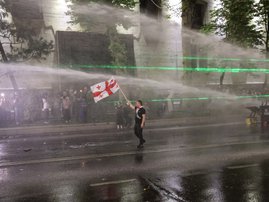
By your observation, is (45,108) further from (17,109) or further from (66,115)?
(17,109)

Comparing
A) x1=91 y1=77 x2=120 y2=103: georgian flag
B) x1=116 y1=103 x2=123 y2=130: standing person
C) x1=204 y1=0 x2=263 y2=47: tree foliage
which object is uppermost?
x1=204 y1=0 x2=263 y2=47: tree foliage

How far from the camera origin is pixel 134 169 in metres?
8.86

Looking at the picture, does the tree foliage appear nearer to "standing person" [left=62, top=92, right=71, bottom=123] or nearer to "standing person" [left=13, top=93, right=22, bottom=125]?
"standing person" [left=62, top=92, right=71, bottom=123]

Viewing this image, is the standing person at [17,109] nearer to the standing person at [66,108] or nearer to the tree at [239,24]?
the standing person at [66,108]

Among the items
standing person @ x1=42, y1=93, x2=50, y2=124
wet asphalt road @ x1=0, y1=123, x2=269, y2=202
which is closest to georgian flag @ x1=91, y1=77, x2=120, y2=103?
wet asphalt road @ x1=0, y1=123, x2=269, y2=202

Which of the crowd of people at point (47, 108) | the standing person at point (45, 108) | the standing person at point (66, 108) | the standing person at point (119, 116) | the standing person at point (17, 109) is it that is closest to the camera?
the standing person at point (119, 116)

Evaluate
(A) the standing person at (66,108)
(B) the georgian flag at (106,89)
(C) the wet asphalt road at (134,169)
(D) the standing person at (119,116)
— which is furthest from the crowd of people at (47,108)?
(B) the georgian flag at (106,89)

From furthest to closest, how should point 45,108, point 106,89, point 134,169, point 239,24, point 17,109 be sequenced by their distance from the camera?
point 239,24
point 45,108
point 17,109
point 106,89
point 134,169

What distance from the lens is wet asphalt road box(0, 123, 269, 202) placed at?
6.85 m

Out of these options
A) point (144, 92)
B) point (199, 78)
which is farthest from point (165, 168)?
point (199, 78)

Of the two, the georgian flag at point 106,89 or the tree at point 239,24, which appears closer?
the georgian flag at point 106,89

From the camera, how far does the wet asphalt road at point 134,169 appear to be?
270 inches

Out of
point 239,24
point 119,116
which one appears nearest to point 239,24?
point 239,24

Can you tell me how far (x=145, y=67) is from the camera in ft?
92.2
